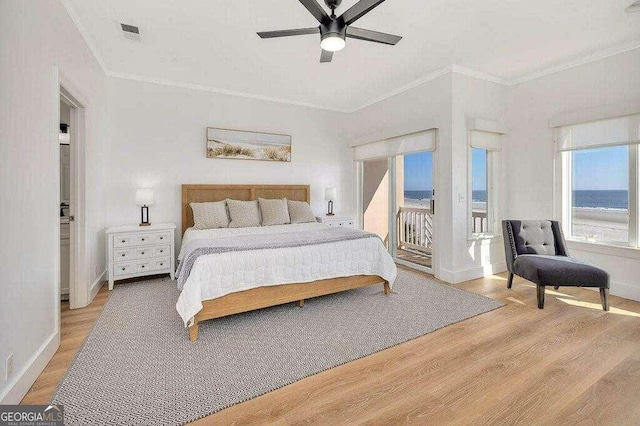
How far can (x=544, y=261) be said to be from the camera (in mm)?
3215

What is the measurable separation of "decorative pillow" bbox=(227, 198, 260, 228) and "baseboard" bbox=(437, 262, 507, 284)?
2.73 meters

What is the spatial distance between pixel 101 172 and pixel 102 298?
5.29 ft

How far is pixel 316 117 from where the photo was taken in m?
5.61

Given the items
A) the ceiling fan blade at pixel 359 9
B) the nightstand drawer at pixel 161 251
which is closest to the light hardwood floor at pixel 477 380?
the nightstand drawer at pixel 161 251

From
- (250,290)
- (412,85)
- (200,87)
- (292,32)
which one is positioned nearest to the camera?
(292,32)

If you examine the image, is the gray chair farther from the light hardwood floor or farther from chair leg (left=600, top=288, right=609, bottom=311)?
the light hardwood floor

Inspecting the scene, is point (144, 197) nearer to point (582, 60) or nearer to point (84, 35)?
point (84, 35)

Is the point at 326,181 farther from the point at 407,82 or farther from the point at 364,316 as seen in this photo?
the point at 364,316

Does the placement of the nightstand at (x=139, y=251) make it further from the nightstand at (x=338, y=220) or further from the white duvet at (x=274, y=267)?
the nightstand at (x=338, y=220)

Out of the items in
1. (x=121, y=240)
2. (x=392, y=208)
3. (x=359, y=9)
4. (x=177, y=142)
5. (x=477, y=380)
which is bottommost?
(x=477, y=380)

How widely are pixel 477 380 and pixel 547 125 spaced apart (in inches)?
144

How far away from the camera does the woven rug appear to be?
5.56 ft

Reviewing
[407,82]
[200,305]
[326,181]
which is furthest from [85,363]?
[407,82]

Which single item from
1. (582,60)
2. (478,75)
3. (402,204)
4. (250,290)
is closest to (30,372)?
(250,290)
